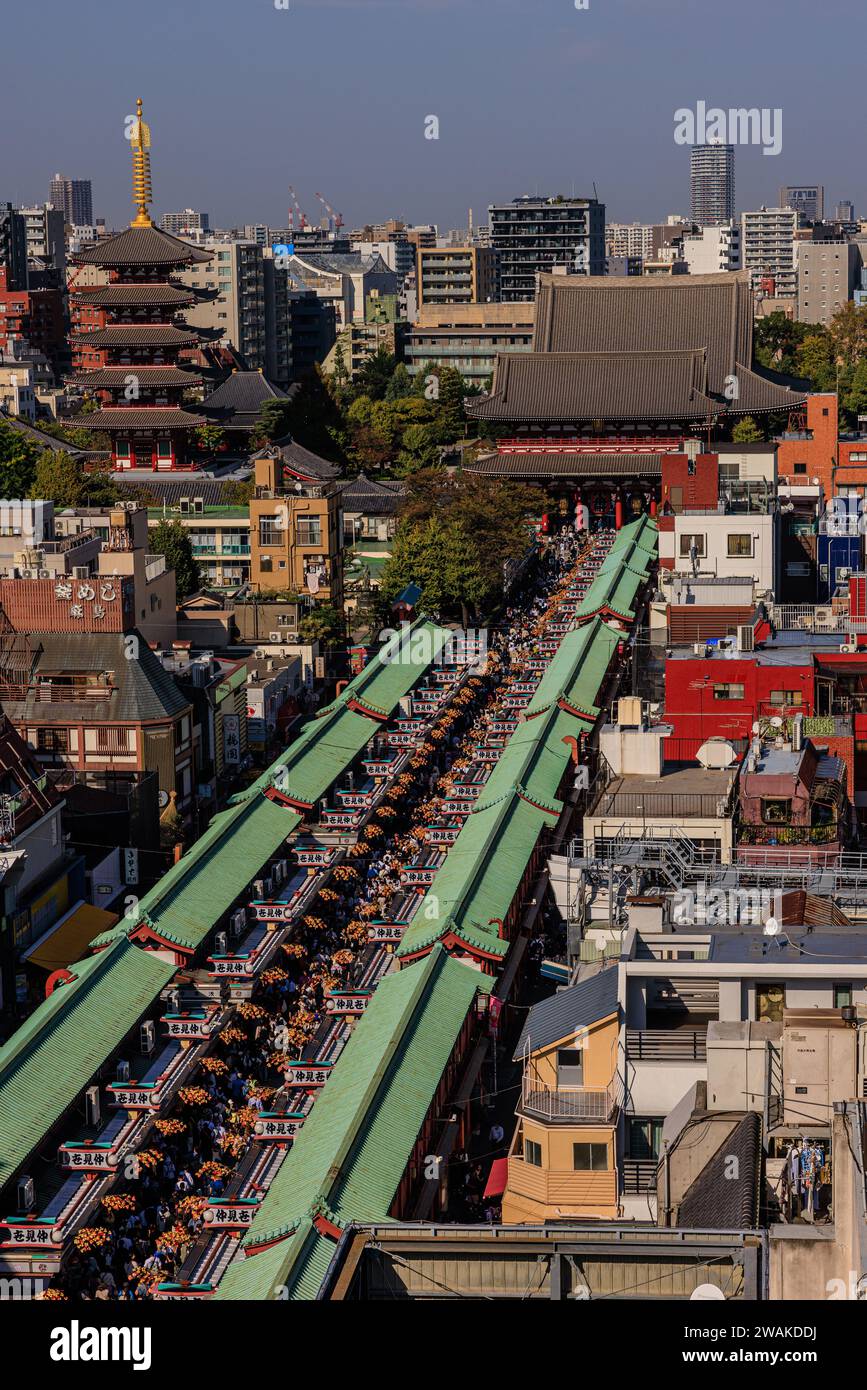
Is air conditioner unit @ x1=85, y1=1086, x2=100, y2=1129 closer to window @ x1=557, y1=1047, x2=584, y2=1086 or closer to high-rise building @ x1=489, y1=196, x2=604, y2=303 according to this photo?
window @ x1=557, y1=1047, x2=584, y2=1086

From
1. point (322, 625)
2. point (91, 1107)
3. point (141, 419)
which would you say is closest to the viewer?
point (91, 1107)

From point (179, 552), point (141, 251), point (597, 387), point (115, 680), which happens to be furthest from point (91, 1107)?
point (597, 387)

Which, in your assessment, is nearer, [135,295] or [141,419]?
[141,419]

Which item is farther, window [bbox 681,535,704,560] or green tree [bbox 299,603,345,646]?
green tree [bbox 299,603,345,646]

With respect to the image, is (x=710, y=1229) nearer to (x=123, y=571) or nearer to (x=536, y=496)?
(x=123, y=571)

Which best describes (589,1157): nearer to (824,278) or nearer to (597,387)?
(597,387)

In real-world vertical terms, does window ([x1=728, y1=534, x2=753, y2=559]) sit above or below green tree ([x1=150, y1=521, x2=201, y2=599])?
above

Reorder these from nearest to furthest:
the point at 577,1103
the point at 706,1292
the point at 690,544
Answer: the point at 706,1292
the point at 577,1103
the point at 690,544

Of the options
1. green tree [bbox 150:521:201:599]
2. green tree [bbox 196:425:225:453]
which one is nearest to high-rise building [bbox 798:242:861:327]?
green tree [bbox 196:425:225:453]
